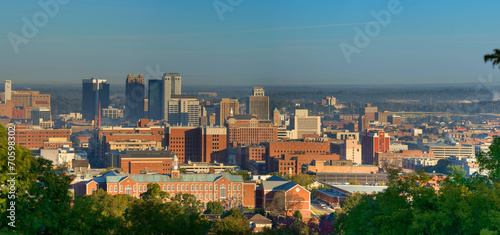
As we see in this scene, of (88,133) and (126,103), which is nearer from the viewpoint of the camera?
(88,133)

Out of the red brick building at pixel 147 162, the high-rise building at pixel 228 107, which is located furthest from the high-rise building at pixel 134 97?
the red brick building at pixel 147 162

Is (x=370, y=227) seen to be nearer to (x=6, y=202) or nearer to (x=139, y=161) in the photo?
(x=6, y=202)

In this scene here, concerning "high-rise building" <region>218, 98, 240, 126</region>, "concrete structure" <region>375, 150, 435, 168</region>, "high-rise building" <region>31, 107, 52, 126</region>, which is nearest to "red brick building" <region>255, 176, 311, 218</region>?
"concrete structure" <region>375, 150, 435, 168</region>

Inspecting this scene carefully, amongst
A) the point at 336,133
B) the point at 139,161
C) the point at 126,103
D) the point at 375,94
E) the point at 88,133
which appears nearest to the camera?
the point at 139,161

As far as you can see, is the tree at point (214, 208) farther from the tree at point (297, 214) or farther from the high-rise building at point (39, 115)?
the high-rise building at point (39, 115)

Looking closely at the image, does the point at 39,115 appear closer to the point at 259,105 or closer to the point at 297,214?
the point at 259,105

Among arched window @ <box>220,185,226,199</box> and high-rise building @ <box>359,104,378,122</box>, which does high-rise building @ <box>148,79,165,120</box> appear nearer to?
high-rise building @ <box>359,104,378,122</box>

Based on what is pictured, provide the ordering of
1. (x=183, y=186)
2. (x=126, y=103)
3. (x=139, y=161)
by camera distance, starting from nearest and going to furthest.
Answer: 1. (x=183, y=186)
2. (x=139, y=161)
3. (x=126, y=103)

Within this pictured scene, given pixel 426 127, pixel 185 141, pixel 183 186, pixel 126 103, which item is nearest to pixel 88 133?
pixel 126 103
